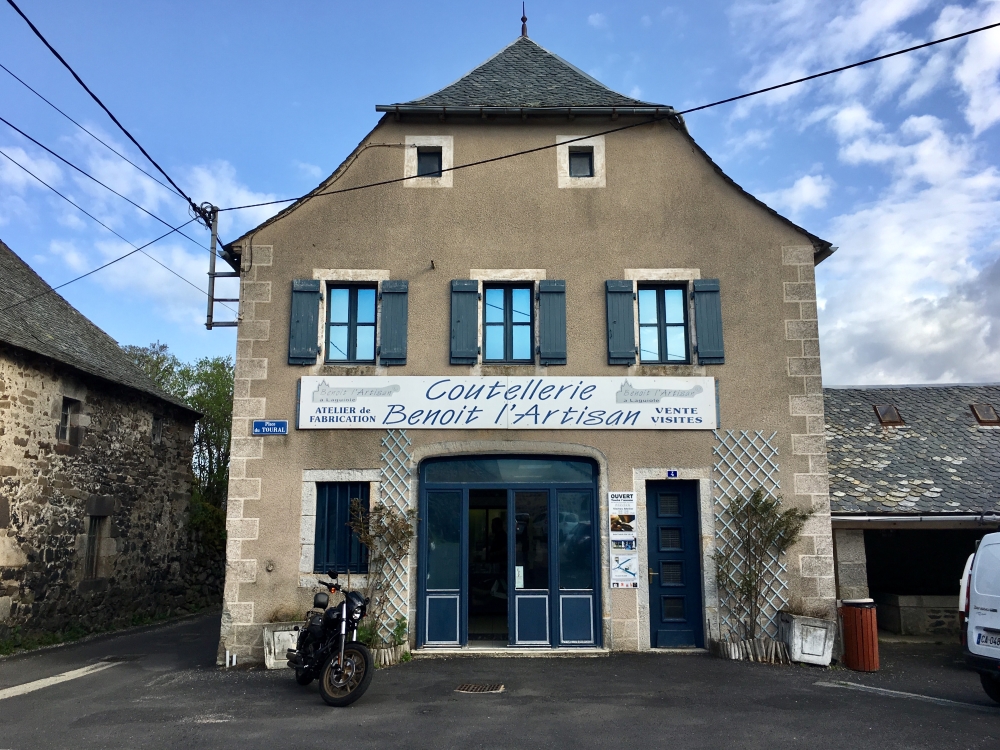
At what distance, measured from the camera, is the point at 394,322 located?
397 inches

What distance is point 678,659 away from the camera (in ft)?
30.2

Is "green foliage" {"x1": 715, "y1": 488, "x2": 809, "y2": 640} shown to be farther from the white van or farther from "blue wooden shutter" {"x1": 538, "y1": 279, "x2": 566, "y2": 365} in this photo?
"blue wooden shutter" {"x1": 538, "y1": 279, "x2": 566, "y2": 365}

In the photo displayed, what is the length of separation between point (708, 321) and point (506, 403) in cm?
281

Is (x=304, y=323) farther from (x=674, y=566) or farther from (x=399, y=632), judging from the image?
(x=674, y=566)

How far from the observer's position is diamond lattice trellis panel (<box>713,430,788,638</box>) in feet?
31.3

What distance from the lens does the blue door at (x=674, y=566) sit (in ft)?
31.9

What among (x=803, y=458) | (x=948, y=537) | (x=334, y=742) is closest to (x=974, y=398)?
(x=948, y=537)

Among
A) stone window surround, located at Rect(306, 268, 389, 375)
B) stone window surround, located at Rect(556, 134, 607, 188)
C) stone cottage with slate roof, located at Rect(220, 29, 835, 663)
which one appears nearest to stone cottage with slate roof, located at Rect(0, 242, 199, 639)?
stone cottage with slate roof, located at Rect(220, 29, 835, 663)

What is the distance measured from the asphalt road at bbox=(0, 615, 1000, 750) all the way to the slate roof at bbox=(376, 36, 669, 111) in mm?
7099

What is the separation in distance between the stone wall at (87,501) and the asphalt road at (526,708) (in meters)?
2.90

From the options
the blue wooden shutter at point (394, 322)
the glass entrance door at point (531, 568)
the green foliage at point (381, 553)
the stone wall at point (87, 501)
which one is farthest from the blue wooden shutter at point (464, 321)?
the stone wall at point (87, 501)

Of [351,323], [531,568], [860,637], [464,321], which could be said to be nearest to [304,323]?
[351,323]

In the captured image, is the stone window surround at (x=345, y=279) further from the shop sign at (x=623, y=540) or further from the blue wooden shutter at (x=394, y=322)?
the shop sign at (x=623, y=540)

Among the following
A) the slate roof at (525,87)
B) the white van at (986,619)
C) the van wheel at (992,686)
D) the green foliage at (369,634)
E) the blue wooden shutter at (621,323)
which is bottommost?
the van wheel at (992,686)
